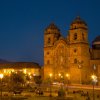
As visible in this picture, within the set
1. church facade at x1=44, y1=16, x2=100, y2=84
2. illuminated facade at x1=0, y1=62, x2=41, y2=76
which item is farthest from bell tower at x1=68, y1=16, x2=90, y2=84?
illuminated facade at x1=0, y1=62, x2=41, y2=76

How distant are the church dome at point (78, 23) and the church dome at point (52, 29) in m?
7.93

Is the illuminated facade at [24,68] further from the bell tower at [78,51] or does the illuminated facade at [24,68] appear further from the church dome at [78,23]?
the church dome at [78,23]

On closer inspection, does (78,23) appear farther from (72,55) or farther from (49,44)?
(49,44)

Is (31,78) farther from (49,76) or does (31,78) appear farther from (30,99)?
(30,99)

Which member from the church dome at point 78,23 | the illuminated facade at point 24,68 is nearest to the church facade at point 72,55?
the church dome at point 78,23

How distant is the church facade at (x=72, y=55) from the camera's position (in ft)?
277

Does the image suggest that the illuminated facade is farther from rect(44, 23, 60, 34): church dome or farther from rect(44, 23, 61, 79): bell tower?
rect(44, 23, 60, 34): church dome

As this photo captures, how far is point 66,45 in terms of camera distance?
88.9m

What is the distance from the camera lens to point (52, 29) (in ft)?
311

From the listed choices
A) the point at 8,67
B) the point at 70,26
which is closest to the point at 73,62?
the point at 70,26

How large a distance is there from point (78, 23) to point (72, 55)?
26.5 feet

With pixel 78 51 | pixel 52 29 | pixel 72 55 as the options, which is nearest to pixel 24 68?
pixel 52 29

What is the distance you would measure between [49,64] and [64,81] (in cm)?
906

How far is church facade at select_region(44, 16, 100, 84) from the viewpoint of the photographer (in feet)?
277
